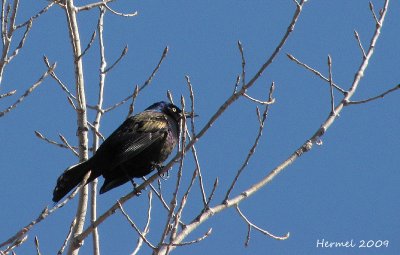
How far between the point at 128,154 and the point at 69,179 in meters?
0.62

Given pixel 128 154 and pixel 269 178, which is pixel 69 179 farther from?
pixel 269 178

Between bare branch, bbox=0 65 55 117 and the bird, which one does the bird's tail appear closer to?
the bird

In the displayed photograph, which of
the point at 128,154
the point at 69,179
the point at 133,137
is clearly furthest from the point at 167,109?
the point at 69,179

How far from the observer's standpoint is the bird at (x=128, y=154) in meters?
5.75

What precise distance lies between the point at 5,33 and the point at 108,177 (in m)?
1.88

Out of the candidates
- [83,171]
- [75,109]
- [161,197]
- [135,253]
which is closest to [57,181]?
[83,171]

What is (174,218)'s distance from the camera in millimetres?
4090

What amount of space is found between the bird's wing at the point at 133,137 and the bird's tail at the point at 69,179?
26 centimetres

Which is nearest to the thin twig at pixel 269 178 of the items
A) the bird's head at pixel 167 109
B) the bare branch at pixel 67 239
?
the bare branch at pixel 67 239

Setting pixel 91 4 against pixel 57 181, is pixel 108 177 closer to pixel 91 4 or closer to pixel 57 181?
pixel 57 181

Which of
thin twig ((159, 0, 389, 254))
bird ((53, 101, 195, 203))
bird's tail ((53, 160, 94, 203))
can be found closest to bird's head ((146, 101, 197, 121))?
bird ((53, 101, 195, 203))

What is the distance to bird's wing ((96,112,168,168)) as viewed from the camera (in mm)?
6109

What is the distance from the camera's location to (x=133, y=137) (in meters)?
6.30

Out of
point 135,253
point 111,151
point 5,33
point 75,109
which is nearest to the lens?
point 5,33
